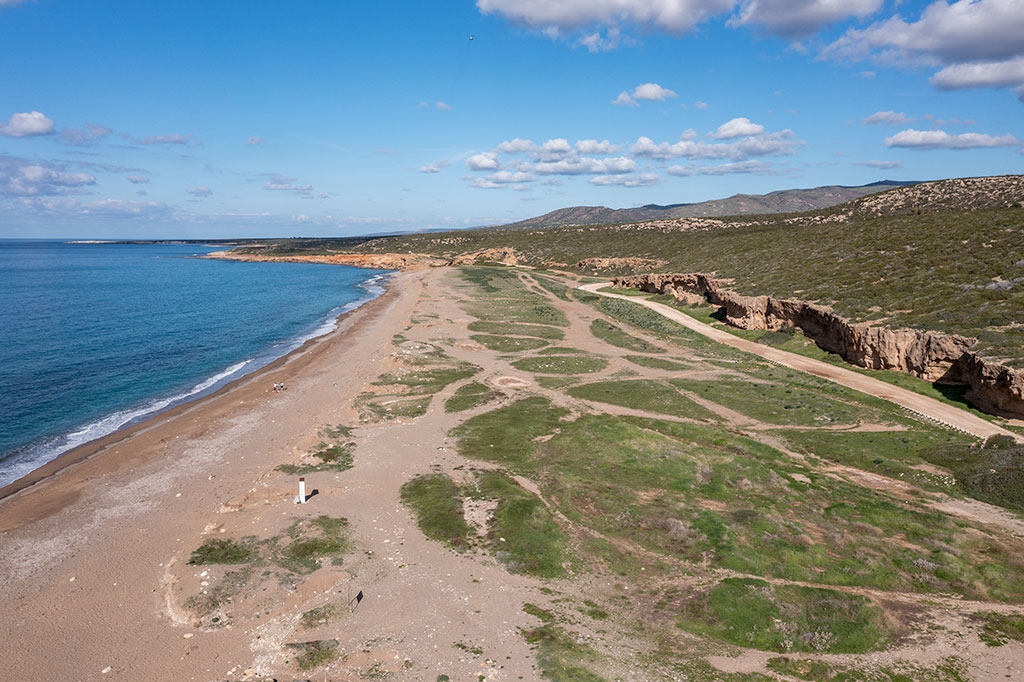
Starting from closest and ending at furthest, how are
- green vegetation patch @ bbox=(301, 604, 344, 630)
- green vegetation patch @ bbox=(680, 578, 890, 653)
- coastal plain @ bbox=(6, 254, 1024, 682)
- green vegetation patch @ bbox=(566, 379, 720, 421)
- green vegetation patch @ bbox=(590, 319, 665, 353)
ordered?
coastal plain @ bbox=(6, 254, 1024, 682) → green vegetation patch @ bbox=(680, 578, 890, 653) → green vegetation patch @ bbox=(301, 604, 344, 630) → green vegetation patch @ bbox=(566, 379, 720, 421) → green vegetation patch @ bbox=(590, 319, 665, 353)

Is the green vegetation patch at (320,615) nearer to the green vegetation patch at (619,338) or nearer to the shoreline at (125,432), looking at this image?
the shoreline at (125,432)

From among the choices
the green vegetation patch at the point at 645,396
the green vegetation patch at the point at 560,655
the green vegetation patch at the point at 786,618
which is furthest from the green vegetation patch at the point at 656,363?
the green vegetation patch at the point at 560,655

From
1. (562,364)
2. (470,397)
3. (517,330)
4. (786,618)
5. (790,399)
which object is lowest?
(786,618)

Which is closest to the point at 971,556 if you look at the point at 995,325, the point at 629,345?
the point at 995,325

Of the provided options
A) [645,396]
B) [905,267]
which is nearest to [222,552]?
[645,396]

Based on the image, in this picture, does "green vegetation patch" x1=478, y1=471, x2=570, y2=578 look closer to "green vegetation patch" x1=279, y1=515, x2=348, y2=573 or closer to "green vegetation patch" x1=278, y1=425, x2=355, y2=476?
"green vegetation patch" x1=279, y1=515, x2=348, y2=573

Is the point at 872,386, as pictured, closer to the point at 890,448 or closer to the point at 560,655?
the point at 890,448

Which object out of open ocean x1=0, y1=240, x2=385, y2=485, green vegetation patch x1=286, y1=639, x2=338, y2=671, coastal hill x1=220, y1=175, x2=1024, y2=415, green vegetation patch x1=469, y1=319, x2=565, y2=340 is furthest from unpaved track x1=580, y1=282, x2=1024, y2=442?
open ocean x1=0, y1=240, x2=385, y2=485
